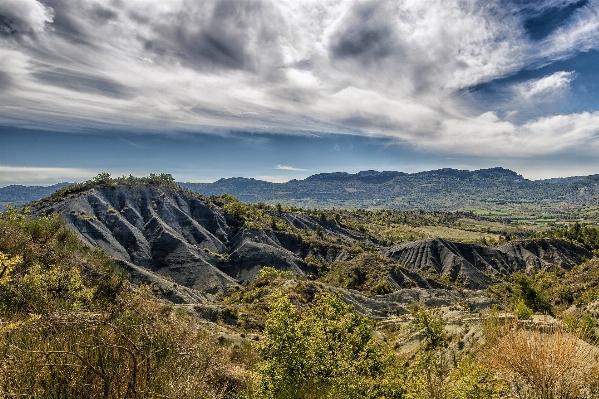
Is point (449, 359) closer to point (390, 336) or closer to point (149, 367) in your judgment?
point (390, 336)

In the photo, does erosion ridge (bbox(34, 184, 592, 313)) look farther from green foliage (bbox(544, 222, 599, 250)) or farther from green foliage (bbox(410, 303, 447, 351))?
green foliage (bbox(410, 303, 447, 351))

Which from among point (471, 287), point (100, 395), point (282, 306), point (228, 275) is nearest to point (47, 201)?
point (228, 275)

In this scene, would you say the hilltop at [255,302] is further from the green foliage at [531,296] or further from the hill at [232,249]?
the hill at [232,249]

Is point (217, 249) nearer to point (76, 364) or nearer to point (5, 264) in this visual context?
point (5, 264)

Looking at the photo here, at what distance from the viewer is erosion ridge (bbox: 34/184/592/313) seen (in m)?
106

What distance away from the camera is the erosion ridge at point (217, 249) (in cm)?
10631

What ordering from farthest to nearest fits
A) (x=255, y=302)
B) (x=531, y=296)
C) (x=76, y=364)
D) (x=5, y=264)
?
(x=531, y=296)
(x=255, y=302)
(x=5, y=264)
(x=76, y=364)

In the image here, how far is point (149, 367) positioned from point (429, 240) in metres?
151

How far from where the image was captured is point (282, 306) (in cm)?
2125

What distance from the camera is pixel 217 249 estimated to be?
128125 mm

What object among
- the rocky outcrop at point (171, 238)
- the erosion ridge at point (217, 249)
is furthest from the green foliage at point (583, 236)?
the rocky outcrop at point (171, 238)

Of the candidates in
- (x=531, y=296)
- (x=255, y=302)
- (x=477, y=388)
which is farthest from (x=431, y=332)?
(x=531, y=296)

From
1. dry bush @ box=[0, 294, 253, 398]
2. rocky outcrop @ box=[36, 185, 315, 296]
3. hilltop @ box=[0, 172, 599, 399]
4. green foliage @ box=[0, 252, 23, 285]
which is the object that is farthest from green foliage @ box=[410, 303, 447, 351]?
rocky outcrop @ box=[36, 185, 315, 296]

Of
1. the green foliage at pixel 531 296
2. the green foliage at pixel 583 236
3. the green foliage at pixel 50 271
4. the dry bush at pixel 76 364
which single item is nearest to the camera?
the dry bush at pixel 76 364
